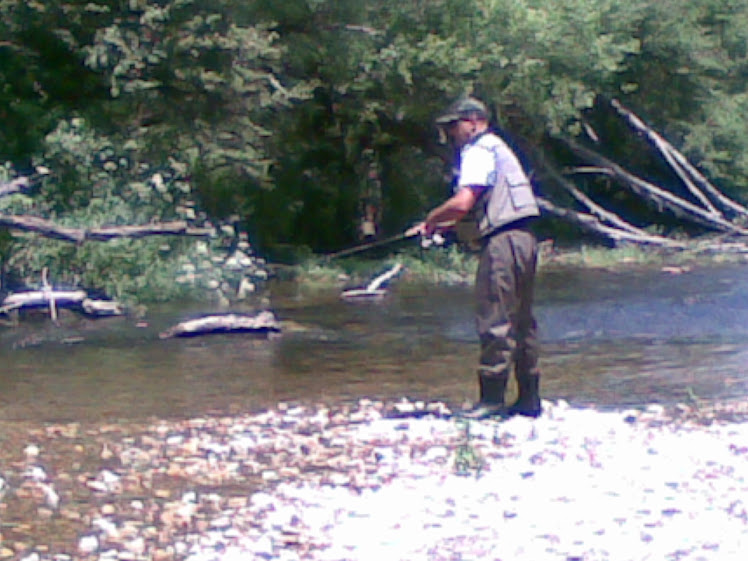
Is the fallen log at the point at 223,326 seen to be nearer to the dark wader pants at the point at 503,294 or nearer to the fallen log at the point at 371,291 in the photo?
the fallen log at the point at 371,291

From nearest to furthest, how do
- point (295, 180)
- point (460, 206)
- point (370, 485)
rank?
point (370, 485)
point (460, 206)
point (295, 180)

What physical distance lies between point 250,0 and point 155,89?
201cm

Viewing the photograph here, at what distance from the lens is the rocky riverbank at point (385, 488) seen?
5809 mm

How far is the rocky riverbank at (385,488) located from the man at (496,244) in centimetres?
28

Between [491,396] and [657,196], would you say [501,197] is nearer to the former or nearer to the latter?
[491,396]

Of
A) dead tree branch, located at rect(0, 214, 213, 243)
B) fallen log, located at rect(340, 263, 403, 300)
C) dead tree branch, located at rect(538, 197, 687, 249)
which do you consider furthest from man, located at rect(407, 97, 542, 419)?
dead tree branch, located at rect(538, 197, 687, 249)

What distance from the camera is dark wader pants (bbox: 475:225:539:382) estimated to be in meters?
8.47

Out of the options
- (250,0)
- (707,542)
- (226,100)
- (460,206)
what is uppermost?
(250,0)

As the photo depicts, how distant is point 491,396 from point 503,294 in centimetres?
65

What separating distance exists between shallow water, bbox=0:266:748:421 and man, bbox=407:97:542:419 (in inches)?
39.4

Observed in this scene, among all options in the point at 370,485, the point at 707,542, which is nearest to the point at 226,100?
the point at 370,485

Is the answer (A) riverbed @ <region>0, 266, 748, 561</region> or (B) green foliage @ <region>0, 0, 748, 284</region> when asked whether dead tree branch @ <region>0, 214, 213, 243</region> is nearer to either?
(A) riverbed @ <region>0, 266, 748, 561</region>

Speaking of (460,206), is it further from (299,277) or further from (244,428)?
(299,277)

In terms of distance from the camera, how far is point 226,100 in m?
20.5
